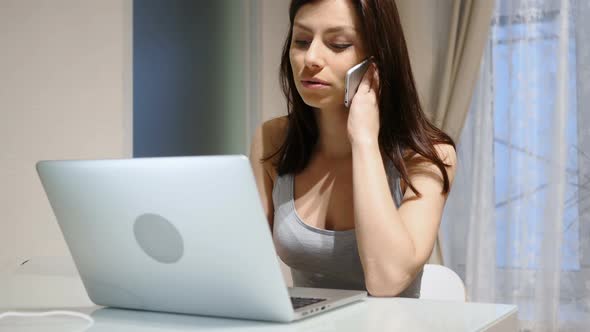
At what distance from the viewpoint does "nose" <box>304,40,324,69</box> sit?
5.21ft

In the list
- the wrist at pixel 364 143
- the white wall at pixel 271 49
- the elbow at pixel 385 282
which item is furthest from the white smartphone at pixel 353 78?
the white wall at pixel 271 49

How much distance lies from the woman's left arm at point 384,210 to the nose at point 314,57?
119 mm

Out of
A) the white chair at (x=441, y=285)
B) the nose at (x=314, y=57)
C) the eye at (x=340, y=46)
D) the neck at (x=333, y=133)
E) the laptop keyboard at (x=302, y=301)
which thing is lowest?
the white chair at (x=441, y=285)

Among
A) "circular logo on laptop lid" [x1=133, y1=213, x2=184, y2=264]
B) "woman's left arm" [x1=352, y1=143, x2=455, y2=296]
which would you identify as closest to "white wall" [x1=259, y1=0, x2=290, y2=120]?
"woman's left arm" [x1=352, y1=143, x2=455, y2=296]

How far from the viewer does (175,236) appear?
38.0 inches

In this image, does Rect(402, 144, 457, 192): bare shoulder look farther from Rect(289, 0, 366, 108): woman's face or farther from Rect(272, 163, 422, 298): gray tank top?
Rect(289, 0, 366, 108): woman's face

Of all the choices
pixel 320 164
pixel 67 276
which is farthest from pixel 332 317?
pixel 320 164

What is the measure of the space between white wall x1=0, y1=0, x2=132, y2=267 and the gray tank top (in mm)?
969

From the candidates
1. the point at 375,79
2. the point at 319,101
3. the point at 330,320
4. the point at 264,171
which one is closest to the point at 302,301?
the point at 330,320

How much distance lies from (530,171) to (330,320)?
8.05 feet

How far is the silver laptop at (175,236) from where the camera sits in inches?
35.5

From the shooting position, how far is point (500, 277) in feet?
10.7

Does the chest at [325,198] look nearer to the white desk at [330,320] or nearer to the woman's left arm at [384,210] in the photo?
the woman's left arm at [384,210]

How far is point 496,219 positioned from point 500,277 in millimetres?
257
